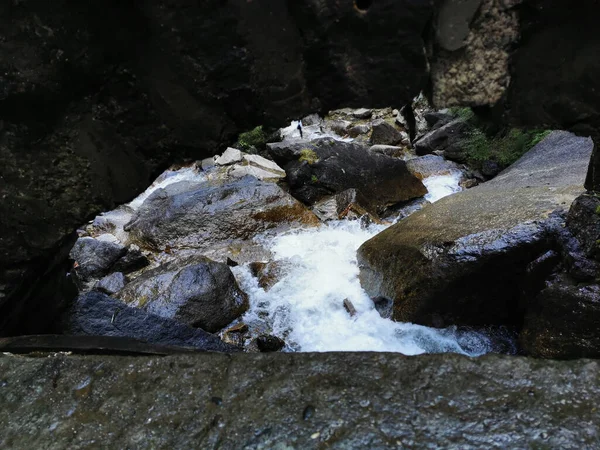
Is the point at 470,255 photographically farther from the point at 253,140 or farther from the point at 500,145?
the point at 253,140

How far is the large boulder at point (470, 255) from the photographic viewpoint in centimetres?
342

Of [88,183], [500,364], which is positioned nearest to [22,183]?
[88,183]

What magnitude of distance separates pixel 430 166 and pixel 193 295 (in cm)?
666

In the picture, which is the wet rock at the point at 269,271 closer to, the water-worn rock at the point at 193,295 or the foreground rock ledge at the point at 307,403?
the water-worn rock at the point at 193,295

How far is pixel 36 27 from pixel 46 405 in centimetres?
149

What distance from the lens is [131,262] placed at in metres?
6.02

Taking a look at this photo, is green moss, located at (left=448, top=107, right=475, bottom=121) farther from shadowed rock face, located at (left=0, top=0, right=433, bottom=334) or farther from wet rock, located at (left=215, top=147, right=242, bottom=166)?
shadowed rock face, located at (left=0, top=0, right=433, bottom=334)

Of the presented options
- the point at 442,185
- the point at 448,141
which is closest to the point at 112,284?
the point at 442,185

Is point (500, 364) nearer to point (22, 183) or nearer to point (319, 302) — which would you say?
point (22, 183)

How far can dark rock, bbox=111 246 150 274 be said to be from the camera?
5.94m

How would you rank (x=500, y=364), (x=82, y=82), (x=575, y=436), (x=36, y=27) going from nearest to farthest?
(x=575, y=436)
(x=500, y=364)
(x=36, y=27)
(x=82, y=82)

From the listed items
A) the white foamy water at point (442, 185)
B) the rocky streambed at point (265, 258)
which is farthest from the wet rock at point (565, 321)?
the white foamy water at point (442, 185)

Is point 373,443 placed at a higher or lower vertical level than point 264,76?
lower

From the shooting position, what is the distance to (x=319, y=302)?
195 inches
